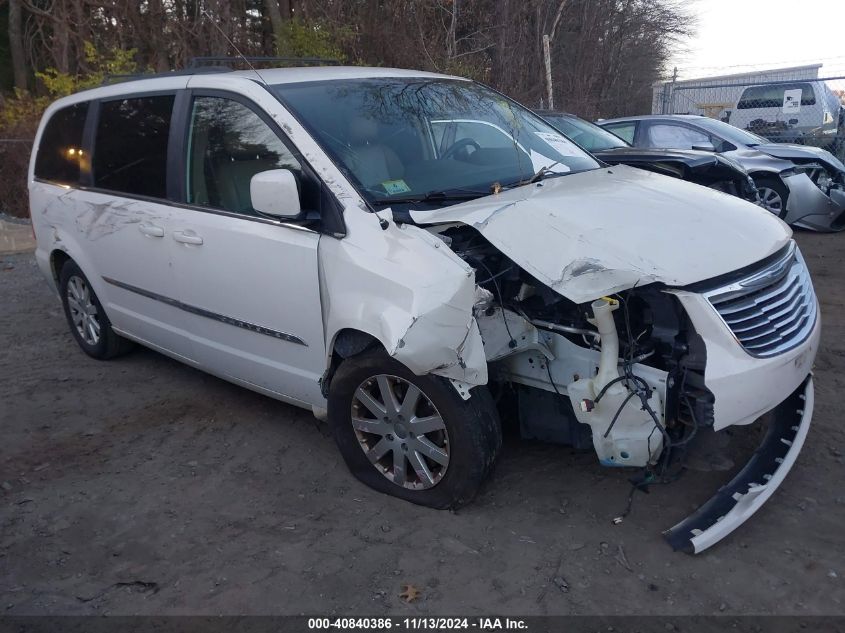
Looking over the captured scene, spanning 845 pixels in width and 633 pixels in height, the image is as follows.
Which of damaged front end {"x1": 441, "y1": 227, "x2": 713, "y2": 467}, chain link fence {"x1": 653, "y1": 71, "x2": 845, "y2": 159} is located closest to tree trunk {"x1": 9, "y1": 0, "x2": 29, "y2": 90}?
chain link fence {"x1": 653, "y1": 71, "x2": 845, "y2": 159}

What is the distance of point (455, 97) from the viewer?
4.40m

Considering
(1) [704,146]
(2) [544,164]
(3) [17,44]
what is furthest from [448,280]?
(3) [17,44]

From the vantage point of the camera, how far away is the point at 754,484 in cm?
315

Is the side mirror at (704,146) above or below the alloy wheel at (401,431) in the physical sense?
above

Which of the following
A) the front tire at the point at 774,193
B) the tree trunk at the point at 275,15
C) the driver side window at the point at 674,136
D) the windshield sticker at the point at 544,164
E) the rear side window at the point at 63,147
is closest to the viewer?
the windshield sticker at the point at 544,164

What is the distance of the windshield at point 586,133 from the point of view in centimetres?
832

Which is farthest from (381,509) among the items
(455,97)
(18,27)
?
(18,27)

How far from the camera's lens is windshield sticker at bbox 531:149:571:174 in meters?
4.09

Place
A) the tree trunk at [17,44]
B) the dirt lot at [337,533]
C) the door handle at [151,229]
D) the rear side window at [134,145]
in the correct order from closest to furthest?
the dirt lot at [337,533] → the door handle at [151,229] → the rear side window at [134,145] → the tree trunk at [17,44]

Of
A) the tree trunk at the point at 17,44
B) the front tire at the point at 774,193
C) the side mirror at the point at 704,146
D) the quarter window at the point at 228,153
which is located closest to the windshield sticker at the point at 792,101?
the side mirror at the point at 704,146

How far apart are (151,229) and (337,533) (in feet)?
6.93

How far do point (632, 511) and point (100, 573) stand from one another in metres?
2.25

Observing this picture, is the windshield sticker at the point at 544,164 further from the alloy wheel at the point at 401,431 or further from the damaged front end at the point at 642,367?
the alloy wheel at the point at 401,431

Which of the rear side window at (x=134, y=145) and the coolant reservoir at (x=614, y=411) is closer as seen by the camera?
the coolant reservoir at (x=614, y=411)
